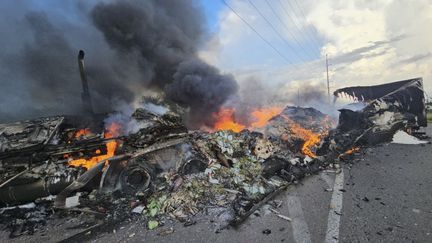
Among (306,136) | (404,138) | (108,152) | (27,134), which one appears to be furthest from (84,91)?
(404,138)

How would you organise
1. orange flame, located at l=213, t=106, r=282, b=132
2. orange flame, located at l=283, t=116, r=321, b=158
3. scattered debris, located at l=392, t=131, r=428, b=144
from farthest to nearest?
orange flame, located at l=213, t=106, r=282, b=132 < scattered debris, located at l=392, t=131, r=428, b=144 < orange flame, located at l=283, t=116, r=321, b=158

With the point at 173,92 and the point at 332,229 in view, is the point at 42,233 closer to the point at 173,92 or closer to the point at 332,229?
the point at 332,229

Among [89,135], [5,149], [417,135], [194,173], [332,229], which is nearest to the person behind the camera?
[332,229]

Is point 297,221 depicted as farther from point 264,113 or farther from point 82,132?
point 264,113

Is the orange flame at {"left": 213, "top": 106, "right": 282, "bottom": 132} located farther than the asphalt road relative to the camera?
Yes

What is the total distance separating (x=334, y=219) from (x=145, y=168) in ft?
12.1

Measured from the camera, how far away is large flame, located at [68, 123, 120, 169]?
5824 mm

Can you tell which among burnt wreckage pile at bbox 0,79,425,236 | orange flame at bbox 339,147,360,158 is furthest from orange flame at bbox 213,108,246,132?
orange flame at bbox 339,147,360,158

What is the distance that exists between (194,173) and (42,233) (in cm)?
294

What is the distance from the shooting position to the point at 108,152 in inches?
249

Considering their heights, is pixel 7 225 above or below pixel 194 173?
below

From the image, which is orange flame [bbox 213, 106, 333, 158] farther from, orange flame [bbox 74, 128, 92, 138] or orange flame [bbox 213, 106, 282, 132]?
orange flame [bbox 74, 128, 92, 138]

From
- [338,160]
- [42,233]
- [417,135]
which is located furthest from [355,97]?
[42,233]

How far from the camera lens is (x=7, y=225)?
4.64 m
